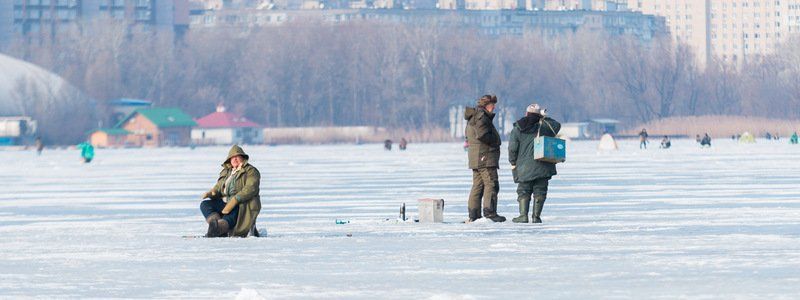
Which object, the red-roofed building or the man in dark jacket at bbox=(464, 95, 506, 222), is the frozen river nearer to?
the man in dark jacket at bbox=(464, 95, 506, 222)

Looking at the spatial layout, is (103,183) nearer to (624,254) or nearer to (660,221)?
(660,221)

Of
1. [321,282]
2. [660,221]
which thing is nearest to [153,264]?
[321,282]

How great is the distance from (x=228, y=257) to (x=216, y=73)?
13191 centimetres

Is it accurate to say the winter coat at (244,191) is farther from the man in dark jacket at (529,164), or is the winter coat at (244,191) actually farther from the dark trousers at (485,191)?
the man in dark jacket at (529,164)

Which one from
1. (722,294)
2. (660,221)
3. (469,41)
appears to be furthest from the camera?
(469,41)

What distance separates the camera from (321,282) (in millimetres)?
13148

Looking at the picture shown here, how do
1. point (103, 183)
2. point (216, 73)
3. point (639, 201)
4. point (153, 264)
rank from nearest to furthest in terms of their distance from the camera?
point (153, 264) < point (639, 201) < point (103, 183) < point (216, 73)

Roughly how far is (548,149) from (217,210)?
3615 millimetres

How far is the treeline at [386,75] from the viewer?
13550cm

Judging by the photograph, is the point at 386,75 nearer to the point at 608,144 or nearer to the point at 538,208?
the point at 608,144

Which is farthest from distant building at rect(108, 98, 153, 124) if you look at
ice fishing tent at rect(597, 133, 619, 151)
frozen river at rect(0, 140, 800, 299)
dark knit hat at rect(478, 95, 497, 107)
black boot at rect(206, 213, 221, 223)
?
black boot at rect(206, 213, 221, 223)

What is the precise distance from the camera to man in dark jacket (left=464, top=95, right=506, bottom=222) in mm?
19734

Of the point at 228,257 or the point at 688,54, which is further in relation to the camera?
the point at 688,54

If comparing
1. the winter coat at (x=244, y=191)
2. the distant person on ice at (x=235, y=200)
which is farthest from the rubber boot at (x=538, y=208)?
the winter coat at (x=244, y=191)
